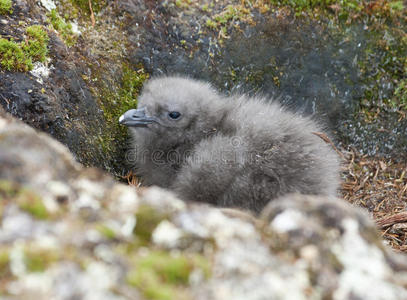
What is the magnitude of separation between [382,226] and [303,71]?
145 cm

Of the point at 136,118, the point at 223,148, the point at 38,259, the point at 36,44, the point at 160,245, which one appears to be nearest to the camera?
the point at 38,259

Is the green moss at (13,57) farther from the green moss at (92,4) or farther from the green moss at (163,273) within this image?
the green moss at (163,273)

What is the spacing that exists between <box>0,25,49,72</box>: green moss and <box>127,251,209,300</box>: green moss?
2.01 meters

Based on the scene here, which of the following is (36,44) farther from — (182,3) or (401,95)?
(401,95)

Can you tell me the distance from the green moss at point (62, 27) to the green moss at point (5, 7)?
29 cm

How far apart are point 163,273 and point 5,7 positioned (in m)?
2.36

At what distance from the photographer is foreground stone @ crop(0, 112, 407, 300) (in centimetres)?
120

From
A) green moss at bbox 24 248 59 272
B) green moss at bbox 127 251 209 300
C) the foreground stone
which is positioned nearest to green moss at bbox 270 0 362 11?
the foreground stone

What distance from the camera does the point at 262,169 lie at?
2.75m

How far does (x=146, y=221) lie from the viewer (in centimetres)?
137

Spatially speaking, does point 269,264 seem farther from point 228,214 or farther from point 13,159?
point 13,159

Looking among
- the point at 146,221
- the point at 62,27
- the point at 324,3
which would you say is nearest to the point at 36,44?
the point at 62,27

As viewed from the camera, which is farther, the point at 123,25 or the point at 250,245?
the point at 123,25

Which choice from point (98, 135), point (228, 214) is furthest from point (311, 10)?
point (228, 214)
